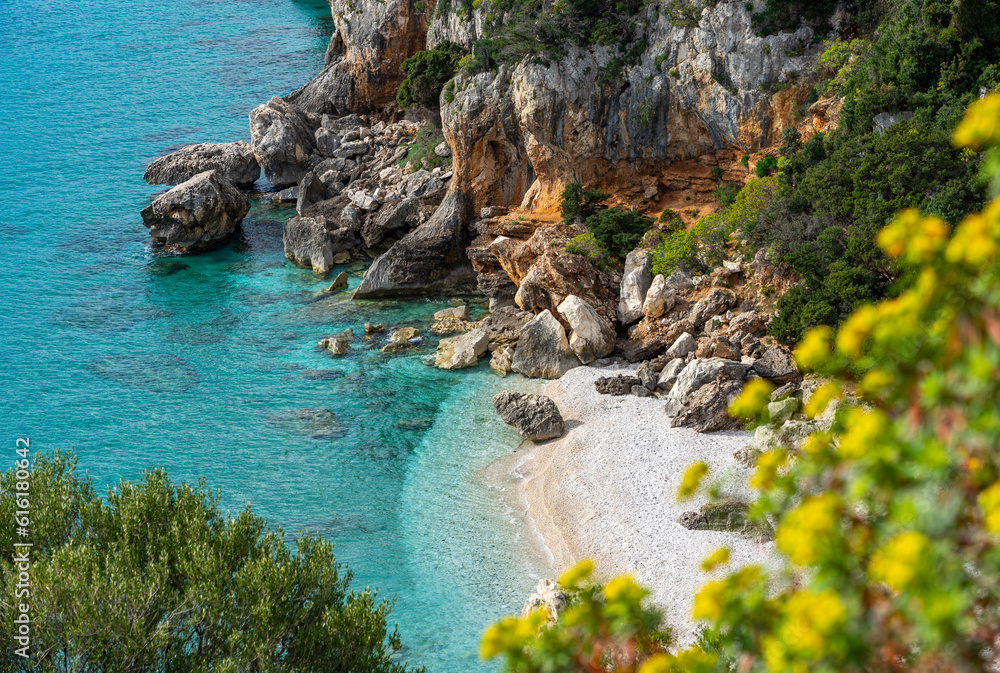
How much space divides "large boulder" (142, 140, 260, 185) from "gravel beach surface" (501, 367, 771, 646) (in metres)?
40.1

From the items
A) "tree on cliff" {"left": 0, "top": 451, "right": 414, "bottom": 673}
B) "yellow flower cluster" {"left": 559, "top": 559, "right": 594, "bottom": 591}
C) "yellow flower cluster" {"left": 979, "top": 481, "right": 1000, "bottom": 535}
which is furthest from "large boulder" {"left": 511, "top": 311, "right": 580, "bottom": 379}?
"yellow flower cluster" {"left": 979, "top": 481, "right": 1000, "bottom": 535}

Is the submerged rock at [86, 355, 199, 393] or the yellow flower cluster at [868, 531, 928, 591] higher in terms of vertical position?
the yellow flower cluster at [868, 531, 928, 591]

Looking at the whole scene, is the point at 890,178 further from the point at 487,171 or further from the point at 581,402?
the point at 487,171

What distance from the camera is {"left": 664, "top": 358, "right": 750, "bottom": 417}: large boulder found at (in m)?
32.3

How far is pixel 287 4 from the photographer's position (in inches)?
4513

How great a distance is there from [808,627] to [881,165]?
3084cm

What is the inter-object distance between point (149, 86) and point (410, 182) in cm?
4970

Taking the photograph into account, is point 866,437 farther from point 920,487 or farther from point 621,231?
point 621,231

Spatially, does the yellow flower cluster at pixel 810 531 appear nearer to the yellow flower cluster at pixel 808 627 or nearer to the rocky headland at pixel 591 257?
the yellow flower cluster at pixel 808 627

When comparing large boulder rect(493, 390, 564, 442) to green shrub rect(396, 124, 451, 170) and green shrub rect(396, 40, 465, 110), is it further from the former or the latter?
green shrub rect(396, 40, 465, 110)

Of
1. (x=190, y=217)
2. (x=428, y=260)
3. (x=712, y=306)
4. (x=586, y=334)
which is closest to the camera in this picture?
(x=712, y=306)

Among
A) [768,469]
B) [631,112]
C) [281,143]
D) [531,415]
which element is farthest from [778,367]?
[281,143]

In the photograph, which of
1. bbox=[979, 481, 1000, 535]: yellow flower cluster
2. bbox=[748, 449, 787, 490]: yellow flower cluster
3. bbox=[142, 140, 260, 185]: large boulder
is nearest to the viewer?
bbox=[979, 481, 1000, 535]: yellow flower cluster

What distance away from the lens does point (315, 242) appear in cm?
5119
